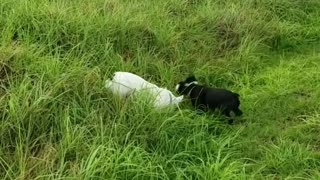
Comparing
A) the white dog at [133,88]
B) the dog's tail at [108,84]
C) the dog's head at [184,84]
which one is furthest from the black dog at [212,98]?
the dog's tail at [108,84]

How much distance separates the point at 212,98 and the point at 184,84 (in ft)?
1.30

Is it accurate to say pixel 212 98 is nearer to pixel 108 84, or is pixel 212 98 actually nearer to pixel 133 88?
pixel 133 88

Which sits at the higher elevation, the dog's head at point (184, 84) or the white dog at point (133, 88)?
the white dog at point (133, 88)

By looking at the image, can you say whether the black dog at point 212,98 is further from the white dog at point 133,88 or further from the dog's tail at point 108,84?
the dog's tail at point 108,84

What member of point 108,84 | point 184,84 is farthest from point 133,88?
point 184,84

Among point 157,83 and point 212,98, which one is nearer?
point 212,98

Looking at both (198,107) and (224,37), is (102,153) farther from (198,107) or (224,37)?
(224,37)

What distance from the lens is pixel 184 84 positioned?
4.47 meters

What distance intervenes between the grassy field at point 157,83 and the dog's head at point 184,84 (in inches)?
7.3

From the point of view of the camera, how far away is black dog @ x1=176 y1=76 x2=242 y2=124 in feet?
13.5

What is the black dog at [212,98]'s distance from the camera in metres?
4.11

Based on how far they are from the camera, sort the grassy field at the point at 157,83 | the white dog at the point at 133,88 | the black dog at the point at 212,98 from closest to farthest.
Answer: the grassy field at the point at 157,83 < the white dog at the point at 133,88 < the black dog at the point at 212,98

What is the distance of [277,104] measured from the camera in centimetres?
454

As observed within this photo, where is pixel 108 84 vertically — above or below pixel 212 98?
above
